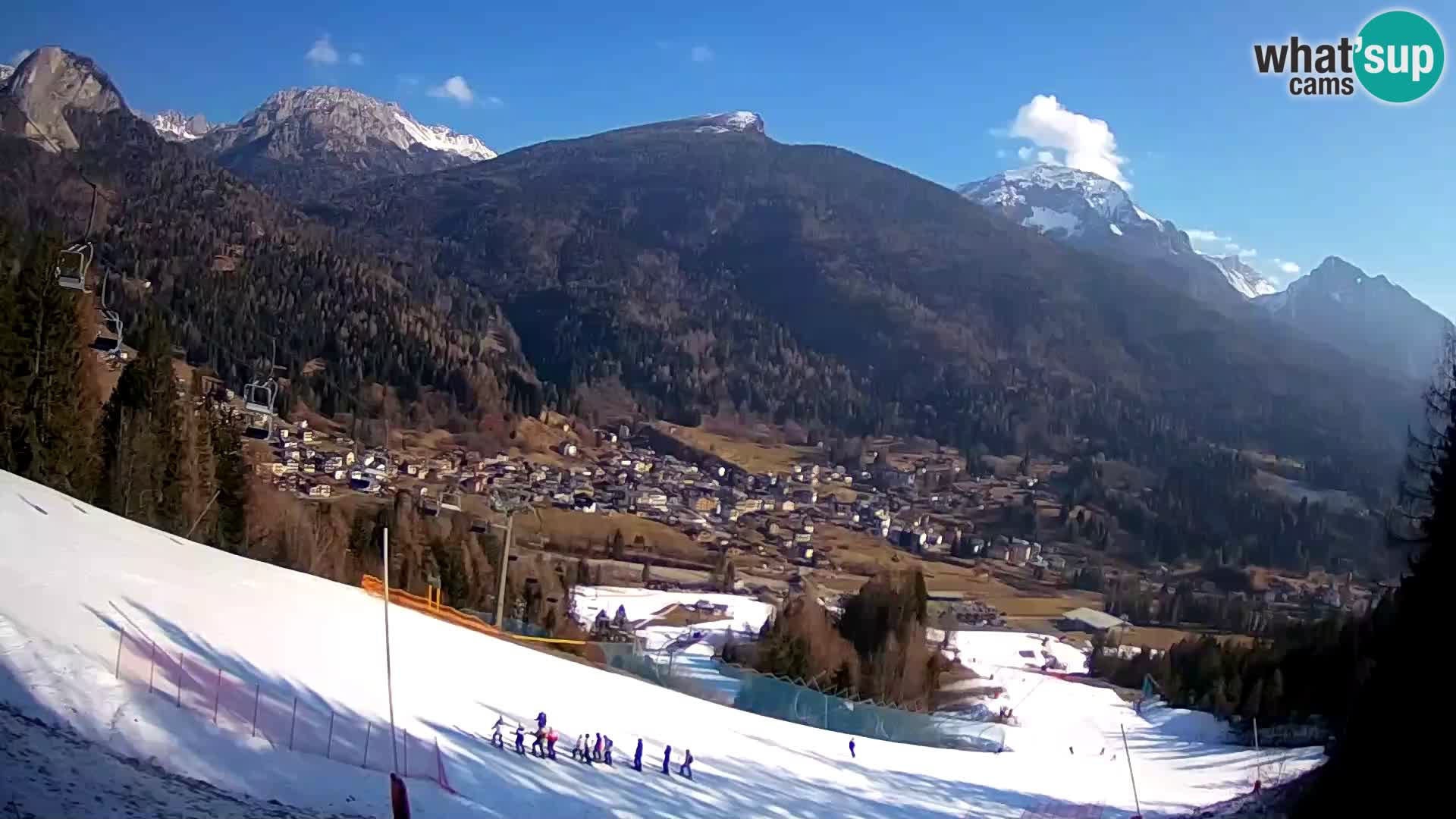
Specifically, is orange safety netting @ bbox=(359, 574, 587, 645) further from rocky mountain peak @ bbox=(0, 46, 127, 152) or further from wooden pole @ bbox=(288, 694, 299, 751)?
rocky mountain peak @ bbox=(0, 46, 127, 152)

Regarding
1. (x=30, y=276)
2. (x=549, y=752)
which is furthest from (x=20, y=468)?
(x=549, y=752)

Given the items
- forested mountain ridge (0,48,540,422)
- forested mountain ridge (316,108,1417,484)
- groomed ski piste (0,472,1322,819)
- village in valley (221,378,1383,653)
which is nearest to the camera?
groomed ski piste (0,472,1322,819)

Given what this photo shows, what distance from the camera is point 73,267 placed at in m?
29.7

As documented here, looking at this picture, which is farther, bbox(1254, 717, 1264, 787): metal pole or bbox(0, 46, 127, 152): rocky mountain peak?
bbox(0, 46, 127, 152): rocky mountain peak

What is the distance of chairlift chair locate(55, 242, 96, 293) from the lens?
2778 cm

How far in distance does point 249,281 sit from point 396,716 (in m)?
118

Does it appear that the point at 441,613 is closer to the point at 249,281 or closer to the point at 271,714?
the point at 271,714

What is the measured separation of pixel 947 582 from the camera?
7938 centimetres

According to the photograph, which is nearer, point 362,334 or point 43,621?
point 43,621

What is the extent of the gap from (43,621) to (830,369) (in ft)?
524

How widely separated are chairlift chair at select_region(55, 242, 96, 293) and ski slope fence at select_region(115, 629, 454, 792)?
1710cm

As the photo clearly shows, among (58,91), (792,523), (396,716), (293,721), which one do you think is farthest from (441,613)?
(58,91)

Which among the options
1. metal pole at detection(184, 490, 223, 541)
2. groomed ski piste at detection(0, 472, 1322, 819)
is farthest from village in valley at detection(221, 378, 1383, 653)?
groomed ski piste at detection(0, 472, 1322, 819)

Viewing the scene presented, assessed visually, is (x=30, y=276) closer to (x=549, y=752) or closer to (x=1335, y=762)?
(x=549, y=752)
